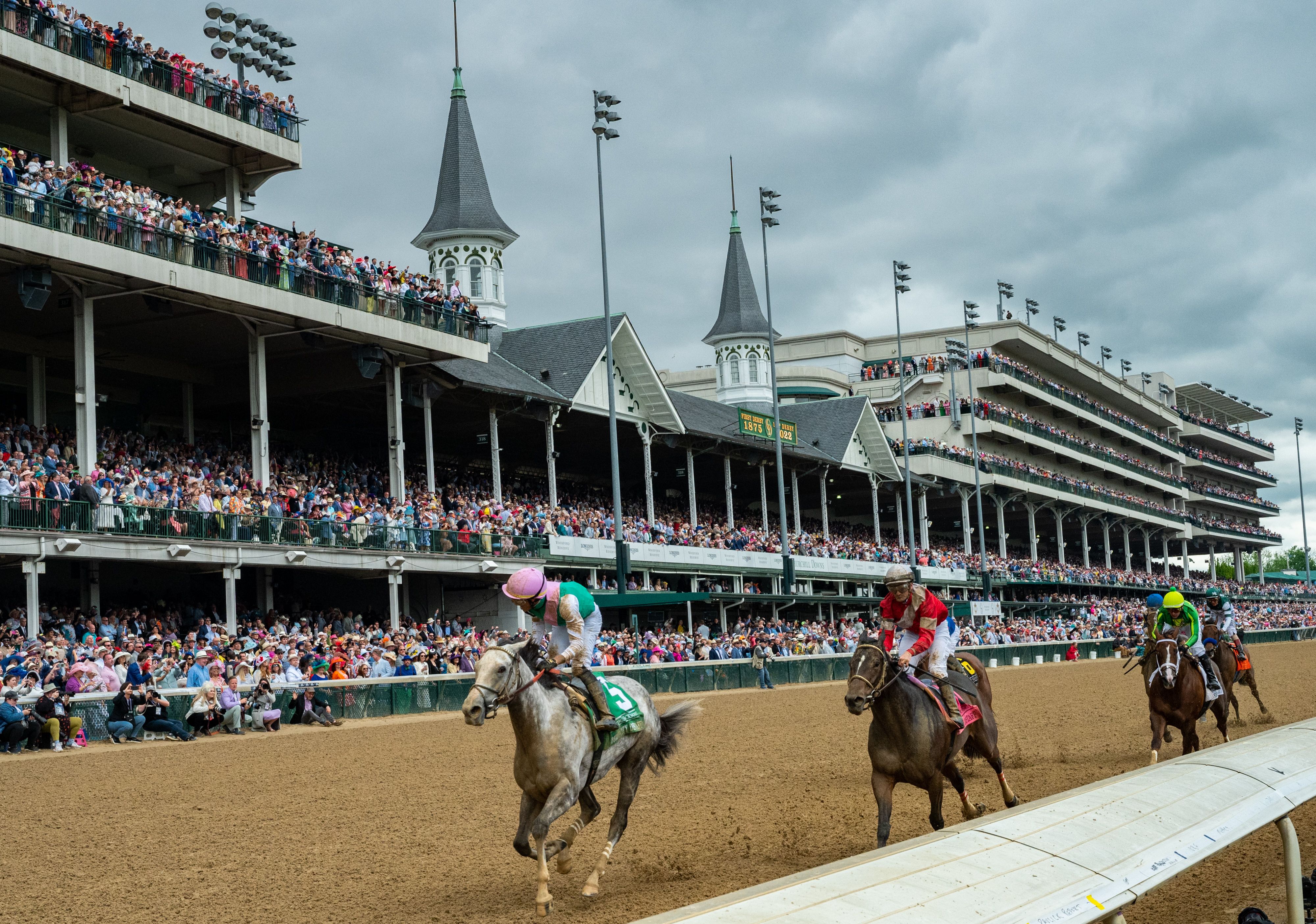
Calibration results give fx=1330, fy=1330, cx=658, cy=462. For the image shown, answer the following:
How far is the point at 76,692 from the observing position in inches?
706

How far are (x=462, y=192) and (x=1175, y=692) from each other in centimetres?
3936

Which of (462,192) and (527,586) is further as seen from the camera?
(462,192)

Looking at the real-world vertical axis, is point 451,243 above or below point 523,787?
above

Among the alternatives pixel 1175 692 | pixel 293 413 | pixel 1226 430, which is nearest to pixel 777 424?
pixel 293 413

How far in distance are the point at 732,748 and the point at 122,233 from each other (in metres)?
15.5

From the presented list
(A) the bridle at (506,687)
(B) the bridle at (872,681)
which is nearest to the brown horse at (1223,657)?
(B) the bridle at (872,681)

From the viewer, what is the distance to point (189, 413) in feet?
105

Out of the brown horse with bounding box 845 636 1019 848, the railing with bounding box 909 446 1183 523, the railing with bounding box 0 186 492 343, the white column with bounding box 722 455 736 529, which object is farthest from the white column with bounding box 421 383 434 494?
the railing with bounding box 909 446 1183 523

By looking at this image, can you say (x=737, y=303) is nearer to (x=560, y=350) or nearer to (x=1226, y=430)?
(x=560, y=350)

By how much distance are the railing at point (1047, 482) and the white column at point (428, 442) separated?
34.0 metres

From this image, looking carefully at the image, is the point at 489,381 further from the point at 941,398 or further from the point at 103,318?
the point at 941,398

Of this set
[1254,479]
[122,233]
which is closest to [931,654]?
[122,233]

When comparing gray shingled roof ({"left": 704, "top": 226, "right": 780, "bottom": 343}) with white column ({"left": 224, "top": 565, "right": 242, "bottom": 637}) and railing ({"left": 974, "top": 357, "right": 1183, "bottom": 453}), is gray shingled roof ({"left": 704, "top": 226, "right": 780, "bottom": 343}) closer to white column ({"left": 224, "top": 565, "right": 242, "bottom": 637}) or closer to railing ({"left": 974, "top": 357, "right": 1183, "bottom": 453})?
railing ({"left": 974, "top": 357, "right": 1183, "bottom": 453})

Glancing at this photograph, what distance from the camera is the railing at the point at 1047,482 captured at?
210 feet
